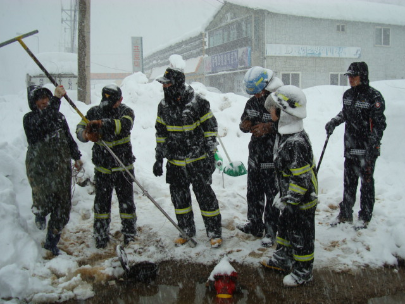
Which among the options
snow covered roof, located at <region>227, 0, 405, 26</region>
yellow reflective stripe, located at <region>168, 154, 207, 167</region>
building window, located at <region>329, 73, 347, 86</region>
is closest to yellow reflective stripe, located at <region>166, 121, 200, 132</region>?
yellow reflective stripe, located at <region>168, 154, 207, 167</region>

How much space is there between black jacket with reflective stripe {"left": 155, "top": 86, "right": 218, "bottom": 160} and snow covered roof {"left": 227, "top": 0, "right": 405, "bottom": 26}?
1941 centimetres

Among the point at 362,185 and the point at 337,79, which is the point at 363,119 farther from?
the point at 337,79

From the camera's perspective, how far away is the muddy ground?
3297 mm

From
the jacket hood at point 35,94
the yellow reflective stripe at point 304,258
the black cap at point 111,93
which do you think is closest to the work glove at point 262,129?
the yellow reflective stripe at point 304,258

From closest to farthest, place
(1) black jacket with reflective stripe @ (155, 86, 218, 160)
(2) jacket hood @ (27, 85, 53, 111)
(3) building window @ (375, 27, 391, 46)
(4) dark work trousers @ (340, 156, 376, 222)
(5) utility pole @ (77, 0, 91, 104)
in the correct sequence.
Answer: (2) jacket hood @ (27, 85, 53, 111), (1) black jacket with reflective stripe @ (155, 86, 218, 160), (4) dark work trousers @ (340, 156, 376, 222), (5) utility pole @ (77, 0, 91, 104), (3) building window @ (375, 27, 391, 46)

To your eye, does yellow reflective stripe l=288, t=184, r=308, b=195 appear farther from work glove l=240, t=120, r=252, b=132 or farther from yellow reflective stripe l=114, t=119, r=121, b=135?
yellow reflective stripe l=114, t=119, r=121, b=135

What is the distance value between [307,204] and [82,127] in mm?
2936

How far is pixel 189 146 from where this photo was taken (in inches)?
175

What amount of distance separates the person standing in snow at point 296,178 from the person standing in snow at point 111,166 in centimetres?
198

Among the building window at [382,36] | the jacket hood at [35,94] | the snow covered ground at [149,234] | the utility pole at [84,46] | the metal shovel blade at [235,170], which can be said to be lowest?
the snow covered ground at [149,234]

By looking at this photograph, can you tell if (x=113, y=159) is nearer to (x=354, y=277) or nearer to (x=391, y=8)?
(x=354, y=277)

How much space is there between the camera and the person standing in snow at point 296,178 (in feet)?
10.7

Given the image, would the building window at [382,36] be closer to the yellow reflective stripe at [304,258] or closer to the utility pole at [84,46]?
the utility pole at [84,46]

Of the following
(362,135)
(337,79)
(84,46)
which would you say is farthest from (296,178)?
(337,79)
